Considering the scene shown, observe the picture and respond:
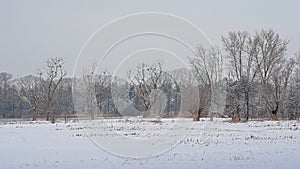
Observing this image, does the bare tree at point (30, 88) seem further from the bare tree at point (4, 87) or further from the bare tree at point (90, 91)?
the bare tree at point (90, 91)

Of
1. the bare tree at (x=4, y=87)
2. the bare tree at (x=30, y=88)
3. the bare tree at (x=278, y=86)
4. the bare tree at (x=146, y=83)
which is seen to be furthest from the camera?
the bare tree at (x=4, y=87)

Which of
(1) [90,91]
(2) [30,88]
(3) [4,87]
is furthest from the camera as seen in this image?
(3) [4,87]

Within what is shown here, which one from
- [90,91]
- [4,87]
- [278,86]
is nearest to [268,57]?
[278,86]

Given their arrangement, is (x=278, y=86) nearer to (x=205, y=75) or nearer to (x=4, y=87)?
(x=205, y=75)

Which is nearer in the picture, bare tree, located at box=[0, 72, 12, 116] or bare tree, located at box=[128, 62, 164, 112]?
bare tree, located at box=[128, 62, 164, 112]

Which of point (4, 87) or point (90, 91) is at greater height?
point (4, 87)

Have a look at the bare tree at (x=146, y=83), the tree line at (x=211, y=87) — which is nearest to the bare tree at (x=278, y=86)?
the tree line at (x=211, y=87)

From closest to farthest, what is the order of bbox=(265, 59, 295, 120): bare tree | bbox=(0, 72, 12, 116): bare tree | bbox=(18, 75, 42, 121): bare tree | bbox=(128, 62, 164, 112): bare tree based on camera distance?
bbox=(128, 62, 164, 112): bare tree
bbox=(265, 59, 295, 120): bare tree
bbox=(18, 75, 42, 121): bare tree
bbox=(0, 72, 12, 116): bare tree

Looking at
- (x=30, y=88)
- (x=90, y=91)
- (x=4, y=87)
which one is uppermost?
(x=4, y=87)

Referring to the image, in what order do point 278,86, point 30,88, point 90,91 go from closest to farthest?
point 90,91 → point 278,86 → point 30,88

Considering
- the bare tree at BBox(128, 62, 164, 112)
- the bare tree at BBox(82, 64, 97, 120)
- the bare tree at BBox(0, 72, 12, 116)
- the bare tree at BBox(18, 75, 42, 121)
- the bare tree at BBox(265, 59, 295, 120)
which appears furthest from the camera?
the bare tree at BBox(0, 72, 12, 116)

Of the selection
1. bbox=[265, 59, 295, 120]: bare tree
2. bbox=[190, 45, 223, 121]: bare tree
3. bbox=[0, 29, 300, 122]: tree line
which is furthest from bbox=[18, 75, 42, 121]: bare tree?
bbox=[265, 59, 295, 120]: bare tree

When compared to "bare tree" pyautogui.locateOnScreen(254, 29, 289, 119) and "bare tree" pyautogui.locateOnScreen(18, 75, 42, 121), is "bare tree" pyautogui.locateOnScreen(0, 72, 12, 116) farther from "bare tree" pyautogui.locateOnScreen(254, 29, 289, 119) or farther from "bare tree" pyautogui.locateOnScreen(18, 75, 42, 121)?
"bare tree" pyautogui.locateOnScreen(254, 29, 289, 119)

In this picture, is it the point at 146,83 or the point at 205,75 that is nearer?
the point at 205,75
